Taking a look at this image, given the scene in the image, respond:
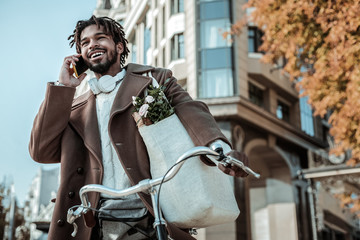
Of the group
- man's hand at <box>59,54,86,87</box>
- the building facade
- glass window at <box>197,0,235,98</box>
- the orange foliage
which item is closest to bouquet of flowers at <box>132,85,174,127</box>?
man's hand at <box>59,54,86,87</box>

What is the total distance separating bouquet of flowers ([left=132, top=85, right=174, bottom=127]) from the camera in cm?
303

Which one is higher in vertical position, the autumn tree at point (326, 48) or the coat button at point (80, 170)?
the autumn tree at point (326, 48)

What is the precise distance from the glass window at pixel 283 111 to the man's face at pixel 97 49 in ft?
62.6

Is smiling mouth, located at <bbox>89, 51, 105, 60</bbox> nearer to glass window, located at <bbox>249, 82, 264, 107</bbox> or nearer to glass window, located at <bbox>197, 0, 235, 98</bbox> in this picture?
glass window, located at <bbox>197, 0, 235, 98</bbox>

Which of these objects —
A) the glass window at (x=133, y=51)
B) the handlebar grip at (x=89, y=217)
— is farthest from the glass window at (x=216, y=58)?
the handlebar grip at (x=89, y=217)

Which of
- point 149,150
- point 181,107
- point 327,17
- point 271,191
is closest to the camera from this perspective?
point 149,150

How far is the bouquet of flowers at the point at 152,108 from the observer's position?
3.03m

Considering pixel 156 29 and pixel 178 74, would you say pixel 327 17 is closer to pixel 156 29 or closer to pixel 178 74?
pixel 178 74

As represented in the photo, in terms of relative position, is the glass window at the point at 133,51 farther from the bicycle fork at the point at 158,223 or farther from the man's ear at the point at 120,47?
the bicycle fork at the point at 158,223

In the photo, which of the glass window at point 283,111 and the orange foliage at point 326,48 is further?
the glass window at point 283,111

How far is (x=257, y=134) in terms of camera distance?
804 inches

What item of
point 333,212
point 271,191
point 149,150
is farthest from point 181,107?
point 333,212

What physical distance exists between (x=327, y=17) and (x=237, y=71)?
10483 millimetres

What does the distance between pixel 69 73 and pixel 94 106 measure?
0.27 metres
